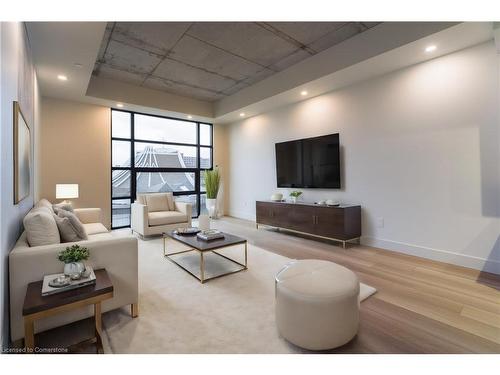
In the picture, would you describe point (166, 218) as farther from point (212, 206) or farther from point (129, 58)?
point (129, 58)

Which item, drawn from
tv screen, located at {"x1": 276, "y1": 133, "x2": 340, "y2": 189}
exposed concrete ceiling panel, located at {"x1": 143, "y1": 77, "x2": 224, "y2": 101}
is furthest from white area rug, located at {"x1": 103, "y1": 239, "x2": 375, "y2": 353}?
exposed concrete ceiling panel, located at {"x1": 143, "y1": 77, "x2": 224, "y2": 101}

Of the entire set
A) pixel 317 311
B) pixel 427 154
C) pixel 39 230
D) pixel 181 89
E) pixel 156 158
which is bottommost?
pixel 317 311

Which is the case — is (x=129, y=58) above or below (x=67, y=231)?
above

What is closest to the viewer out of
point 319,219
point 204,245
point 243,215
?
point 204,245

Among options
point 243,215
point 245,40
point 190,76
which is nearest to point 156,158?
point 190,76

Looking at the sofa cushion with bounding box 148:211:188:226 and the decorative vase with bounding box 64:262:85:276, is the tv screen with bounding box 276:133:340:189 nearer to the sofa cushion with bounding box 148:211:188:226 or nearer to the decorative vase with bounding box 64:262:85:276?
the sofa cushion with bounding box 148:211:188:226

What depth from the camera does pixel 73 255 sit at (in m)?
1.68

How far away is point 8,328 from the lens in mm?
1599

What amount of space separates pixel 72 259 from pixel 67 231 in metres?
0.61

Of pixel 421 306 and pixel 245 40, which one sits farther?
pixel 245 40
